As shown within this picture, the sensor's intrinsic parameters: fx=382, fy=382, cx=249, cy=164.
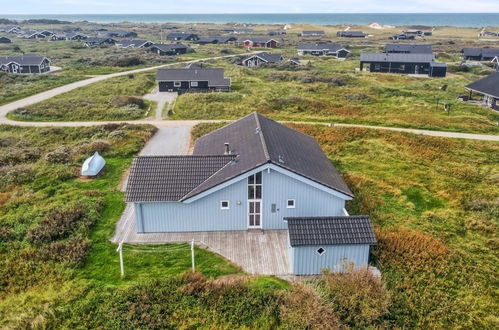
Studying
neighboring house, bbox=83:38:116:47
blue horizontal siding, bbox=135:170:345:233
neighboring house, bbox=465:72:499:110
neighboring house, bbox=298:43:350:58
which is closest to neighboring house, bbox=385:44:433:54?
neighboring house, bbox=298:43:350:58

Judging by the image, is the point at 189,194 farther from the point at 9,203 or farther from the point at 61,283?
the point at 9,203

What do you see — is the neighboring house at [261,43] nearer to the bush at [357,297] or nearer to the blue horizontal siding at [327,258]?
the blue horizontal siding at [327,258]

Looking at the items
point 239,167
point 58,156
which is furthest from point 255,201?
point 58,156

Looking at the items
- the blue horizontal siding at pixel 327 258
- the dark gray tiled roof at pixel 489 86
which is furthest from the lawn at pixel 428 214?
the dark gray tiled roof at pixel 489 86

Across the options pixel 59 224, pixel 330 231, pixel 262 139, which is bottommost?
pixel 59 224

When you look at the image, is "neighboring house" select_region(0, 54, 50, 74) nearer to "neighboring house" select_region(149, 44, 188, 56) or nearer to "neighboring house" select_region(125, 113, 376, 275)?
"neighboring house" select_region(149, 44, 188, 56)

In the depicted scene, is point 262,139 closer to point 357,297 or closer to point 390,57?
point 357,297

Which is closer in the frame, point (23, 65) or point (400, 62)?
point (23, 65)
